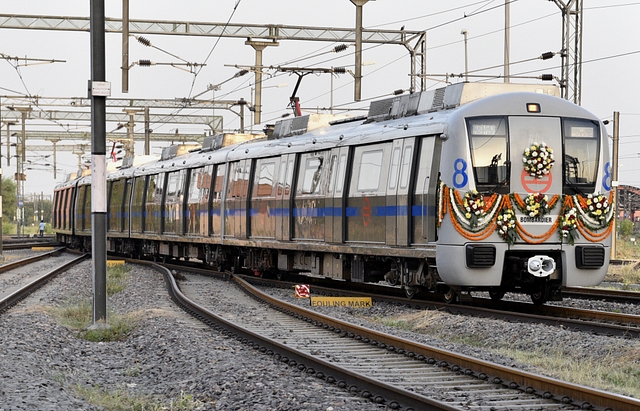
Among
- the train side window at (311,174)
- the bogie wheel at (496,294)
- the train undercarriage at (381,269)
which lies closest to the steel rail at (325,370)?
the train undercarriage at (381,269)

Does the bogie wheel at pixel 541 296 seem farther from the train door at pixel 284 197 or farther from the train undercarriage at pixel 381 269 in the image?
the train door at pixel 284 197

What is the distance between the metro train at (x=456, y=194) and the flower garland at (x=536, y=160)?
2 centimetres

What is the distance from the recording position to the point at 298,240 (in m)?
19.8

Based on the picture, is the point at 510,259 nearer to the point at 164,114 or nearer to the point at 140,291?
the point at 140,291

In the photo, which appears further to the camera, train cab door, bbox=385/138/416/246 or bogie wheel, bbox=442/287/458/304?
bogie wheel, bbox=442/287/458/304

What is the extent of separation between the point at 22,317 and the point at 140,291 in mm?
5352

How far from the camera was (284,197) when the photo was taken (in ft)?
67.2

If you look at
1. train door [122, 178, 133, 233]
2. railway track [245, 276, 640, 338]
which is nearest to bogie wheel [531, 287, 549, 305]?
railway track [245, 276, 640, 338]

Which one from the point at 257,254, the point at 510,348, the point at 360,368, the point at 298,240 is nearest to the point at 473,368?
the point at 360,368

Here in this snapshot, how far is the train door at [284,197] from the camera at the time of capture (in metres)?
20.2

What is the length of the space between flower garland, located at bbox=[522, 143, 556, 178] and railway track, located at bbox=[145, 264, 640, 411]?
12.5 feet

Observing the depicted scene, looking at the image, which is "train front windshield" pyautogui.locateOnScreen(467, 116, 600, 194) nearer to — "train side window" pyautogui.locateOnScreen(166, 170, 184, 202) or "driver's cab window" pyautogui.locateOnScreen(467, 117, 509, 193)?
"driver's cab window" pyautogui.locateOnScreen(467, 117, 509, 193)

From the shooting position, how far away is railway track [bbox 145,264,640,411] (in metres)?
7.37

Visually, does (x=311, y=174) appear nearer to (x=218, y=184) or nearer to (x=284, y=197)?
(x=284, y=197)
